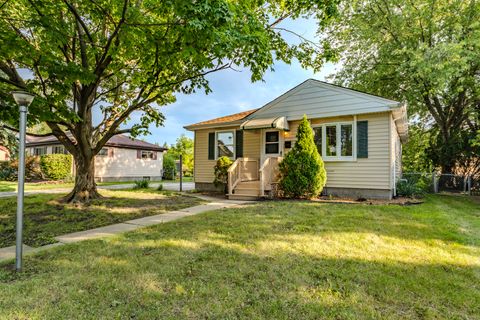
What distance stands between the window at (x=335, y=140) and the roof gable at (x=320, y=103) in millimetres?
489

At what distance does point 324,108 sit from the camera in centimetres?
984

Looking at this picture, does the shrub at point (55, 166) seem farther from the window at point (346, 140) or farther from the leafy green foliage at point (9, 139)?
the window at point (346, 140)

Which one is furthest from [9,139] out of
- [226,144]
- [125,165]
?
[226,144]

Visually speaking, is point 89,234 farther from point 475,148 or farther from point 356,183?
point 475,148

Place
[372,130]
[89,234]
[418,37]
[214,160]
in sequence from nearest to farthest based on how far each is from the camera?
1. [89,234]
2. [372,130]
3. [214,160]
4. [418,37]

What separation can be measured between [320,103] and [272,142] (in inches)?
→ 93.9

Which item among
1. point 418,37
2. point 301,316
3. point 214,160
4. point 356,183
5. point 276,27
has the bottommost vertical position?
point 301,316

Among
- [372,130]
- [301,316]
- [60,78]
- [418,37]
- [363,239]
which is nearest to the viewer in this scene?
[301,316]

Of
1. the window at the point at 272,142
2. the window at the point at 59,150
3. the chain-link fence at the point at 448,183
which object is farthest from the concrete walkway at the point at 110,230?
the window at the point at 59,150

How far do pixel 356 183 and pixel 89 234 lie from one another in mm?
8197

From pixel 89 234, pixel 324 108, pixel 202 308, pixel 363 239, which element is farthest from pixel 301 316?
pixel 324 108

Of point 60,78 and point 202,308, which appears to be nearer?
point 202,308

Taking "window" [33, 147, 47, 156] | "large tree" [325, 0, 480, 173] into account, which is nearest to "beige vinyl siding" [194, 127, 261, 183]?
"large tree" [325, 0, 480, 173]

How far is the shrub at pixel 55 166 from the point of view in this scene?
691 inches
